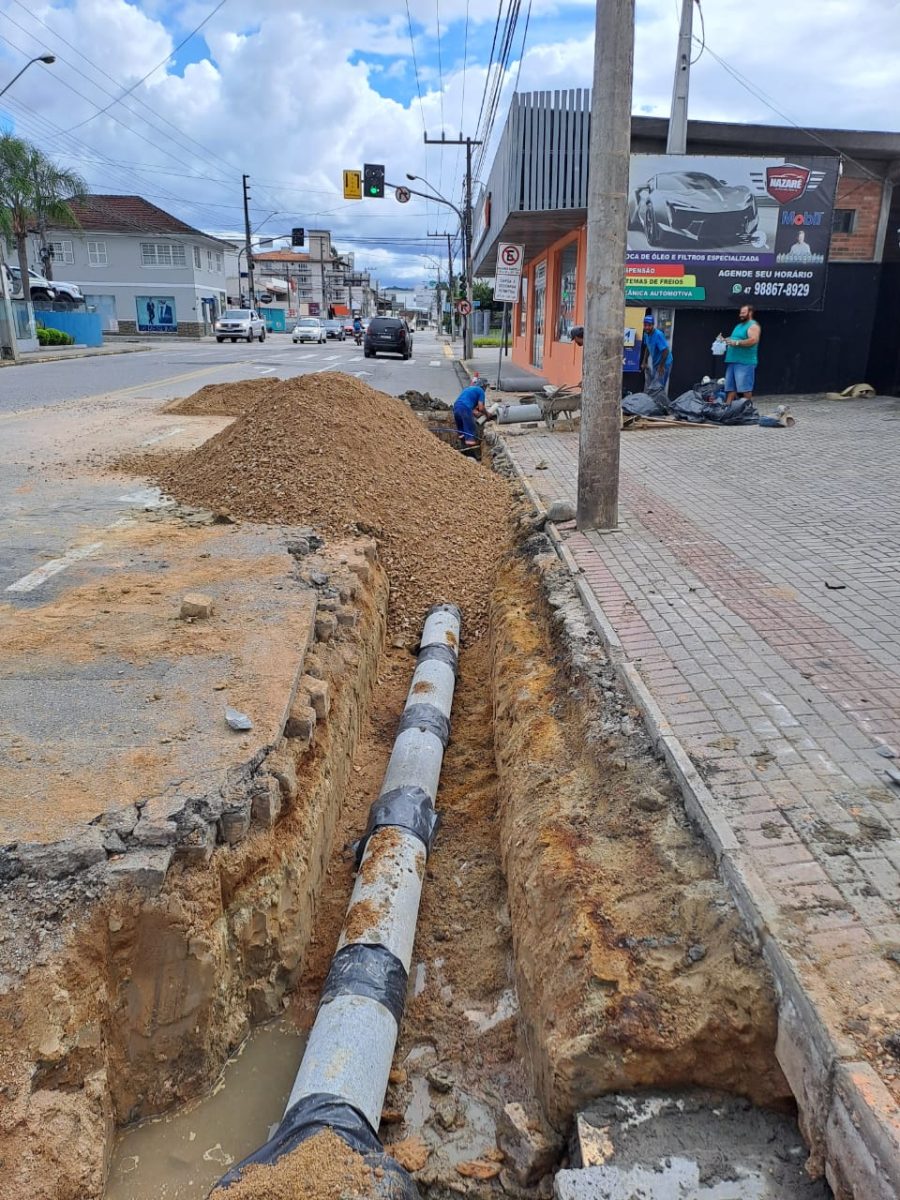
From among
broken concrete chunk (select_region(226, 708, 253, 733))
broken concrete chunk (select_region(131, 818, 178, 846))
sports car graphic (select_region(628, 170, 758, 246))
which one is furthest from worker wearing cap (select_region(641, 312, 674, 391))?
broken concrete chunk (select_region(131, 818, 178, 846))

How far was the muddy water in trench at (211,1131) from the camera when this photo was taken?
3082mm

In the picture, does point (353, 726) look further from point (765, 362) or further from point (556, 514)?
point (765, 362)

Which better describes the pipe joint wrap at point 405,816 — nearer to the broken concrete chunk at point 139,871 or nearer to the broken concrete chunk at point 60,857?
the broken concrete chunk at point 139,871

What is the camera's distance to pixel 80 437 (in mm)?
12945

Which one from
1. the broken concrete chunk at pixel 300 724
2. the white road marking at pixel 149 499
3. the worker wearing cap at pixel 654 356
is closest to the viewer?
the broken concrete chunk at pixel 300 724

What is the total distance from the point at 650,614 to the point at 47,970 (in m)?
3.81

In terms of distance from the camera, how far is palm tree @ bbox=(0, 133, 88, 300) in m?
36.7

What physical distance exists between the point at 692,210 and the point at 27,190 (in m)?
33.8

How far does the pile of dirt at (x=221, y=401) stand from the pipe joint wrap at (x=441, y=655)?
10.3 metres

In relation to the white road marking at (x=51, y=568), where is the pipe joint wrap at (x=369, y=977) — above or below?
below

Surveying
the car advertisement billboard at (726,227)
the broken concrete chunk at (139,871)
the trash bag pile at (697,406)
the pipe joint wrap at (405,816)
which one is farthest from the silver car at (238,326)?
the broken concrete chunk at (139,871)

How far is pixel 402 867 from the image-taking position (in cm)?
408

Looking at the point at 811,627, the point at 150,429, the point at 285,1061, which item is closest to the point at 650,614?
the point at 811,627

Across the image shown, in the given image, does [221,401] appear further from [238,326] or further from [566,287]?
[238,326]
